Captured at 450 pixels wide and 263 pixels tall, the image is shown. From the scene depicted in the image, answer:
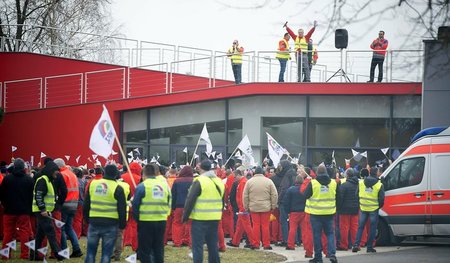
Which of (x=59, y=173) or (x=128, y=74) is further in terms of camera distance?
(x=128, y=74)

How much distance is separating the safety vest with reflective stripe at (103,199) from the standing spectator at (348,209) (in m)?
7.03

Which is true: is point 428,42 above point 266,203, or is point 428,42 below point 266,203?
above

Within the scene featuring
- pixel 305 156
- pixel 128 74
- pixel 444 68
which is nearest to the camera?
pixel 444 68

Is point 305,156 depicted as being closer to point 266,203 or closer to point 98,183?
point 266,203

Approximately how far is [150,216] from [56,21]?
3524cm

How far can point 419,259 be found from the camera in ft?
59.3

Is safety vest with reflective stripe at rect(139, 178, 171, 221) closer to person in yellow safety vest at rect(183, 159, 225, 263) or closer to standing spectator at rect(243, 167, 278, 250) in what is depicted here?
person in yellow safety vest at rect(183, 159, 225, 263)

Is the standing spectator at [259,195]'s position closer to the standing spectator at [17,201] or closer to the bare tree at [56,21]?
the standing spectator at [17,201]

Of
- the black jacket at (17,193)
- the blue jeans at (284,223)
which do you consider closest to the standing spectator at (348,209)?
the blue jeans at (284,223)

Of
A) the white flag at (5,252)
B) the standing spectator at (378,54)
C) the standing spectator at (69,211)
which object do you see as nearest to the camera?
the white flag at (5,252)

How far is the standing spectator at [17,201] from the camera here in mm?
17250

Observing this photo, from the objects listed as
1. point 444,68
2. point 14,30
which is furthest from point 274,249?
point 14,30

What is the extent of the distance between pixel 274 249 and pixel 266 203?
4.76 feet

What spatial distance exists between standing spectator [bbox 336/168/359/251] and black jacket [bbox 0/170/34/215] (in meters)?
6.70
